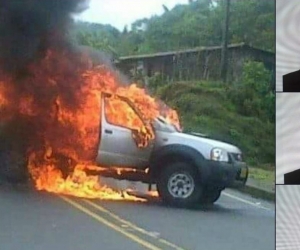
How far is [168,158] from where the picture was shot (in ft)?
8.54

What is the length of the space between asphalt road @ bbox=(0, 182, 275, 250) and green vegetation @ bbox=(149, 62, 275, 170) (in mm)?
163

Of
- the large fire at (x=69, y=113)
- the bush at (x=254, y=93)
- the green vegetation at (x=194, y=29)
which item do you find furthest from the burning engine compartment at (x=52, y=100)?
the bush at (x=254, y=93)

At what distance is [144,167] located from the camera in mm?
2607

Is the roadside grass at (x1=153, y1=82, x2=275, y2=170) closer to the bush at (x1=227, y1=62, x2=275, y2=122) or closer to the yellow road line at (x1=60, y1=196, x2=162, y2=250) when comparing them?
the bush at (x1=227, y1=62, x2=275, y2=122)

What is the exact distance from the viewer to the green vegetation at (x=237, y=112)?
8.48 ft

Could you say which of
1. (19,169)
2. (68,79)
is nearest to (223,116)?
(68,79)

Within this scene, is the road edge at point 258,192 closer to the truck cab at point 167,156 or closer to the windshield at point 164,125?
the truck cab at point 167,156

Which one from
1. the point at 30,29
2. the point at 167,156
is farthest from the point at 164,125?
the point at 30,29

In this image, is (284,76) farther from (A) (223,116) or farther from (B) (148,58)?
(B) (148,58)

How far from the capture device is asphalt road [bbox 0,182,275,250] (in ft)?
8.45

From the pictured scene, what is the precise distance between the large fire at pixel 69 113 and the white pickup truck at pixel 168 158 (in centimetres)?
1

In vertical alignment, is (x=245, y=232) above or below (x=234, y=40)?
below

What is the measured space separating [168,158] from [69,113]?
0.34 metres

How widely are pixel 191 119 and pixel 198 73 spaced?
5.9 inches
